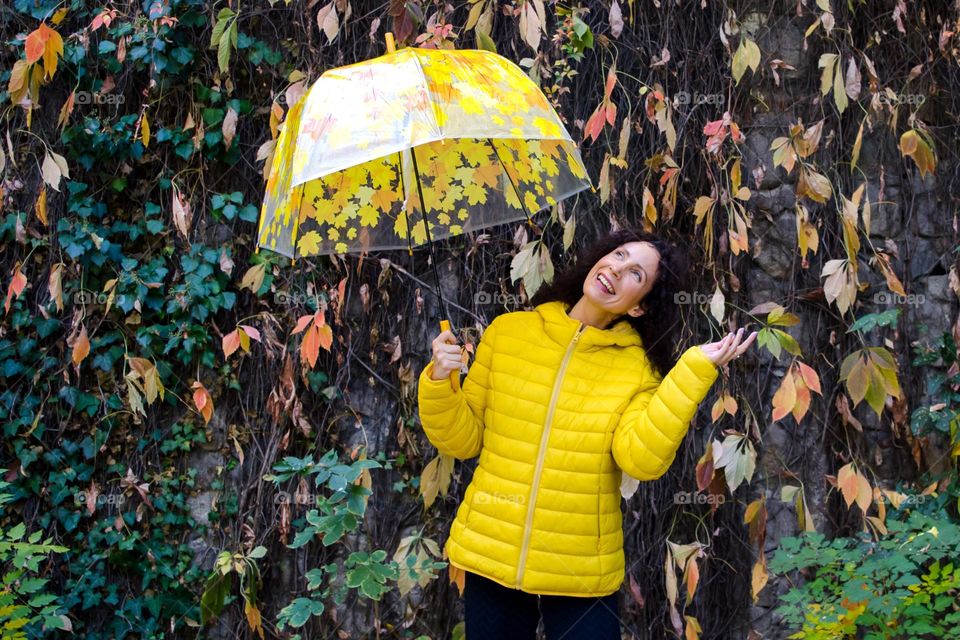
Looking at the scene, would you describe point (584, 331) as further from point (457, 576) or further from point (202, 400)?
point (202, 400)

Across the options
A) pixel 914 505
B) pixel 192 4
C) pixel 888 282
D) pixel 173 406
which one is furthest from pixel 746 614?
pixel 192 4

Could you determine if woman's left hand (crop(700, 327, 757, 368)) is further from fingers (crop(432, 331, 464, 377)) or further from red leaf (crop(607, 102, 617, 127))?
red leaf (crop(607, 102, 617, 127))

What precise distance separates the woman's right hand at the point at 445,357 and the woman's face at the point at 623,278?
1.01 feet

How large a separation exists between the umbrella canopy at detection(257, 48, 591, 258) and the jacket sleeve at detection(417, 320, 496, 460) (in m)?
0.29

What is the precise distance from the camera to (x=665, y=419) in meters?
1.73

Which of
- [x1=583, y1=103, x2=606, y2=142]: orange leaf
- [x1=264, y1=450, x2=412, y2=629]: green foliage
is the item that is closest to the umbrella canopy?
[x1=583, y1=103, x2=606, y2=142]: orange leaf

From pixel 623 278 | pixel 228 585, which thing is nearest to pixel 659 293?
pixel 623 278

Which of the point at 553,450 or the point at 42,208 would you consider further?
the point at 42,208

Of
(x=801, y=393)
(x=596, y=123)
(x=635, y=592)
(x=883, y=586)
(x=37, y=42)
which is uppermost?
(x=37, y=42)

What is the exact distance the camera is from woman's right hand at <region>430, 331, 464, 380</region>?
1815mm

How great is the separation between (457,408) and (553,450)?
0.21 meters

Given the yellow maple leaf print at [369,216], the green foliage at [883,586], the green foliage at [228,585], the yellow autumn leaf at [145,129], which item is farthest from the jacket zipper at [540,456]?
the yellow autumn leaf at [145,129]

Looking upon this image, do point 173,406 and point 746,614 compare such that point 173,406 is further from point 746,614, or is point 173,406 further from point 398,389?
point 746,614

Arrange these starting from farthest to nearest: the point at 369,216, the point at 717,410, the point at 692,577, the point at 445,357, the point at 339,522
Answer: the point at 717,410 < the point at 692,577 < the point at 339,522 < the point at 369,216 < the point at 445,357
